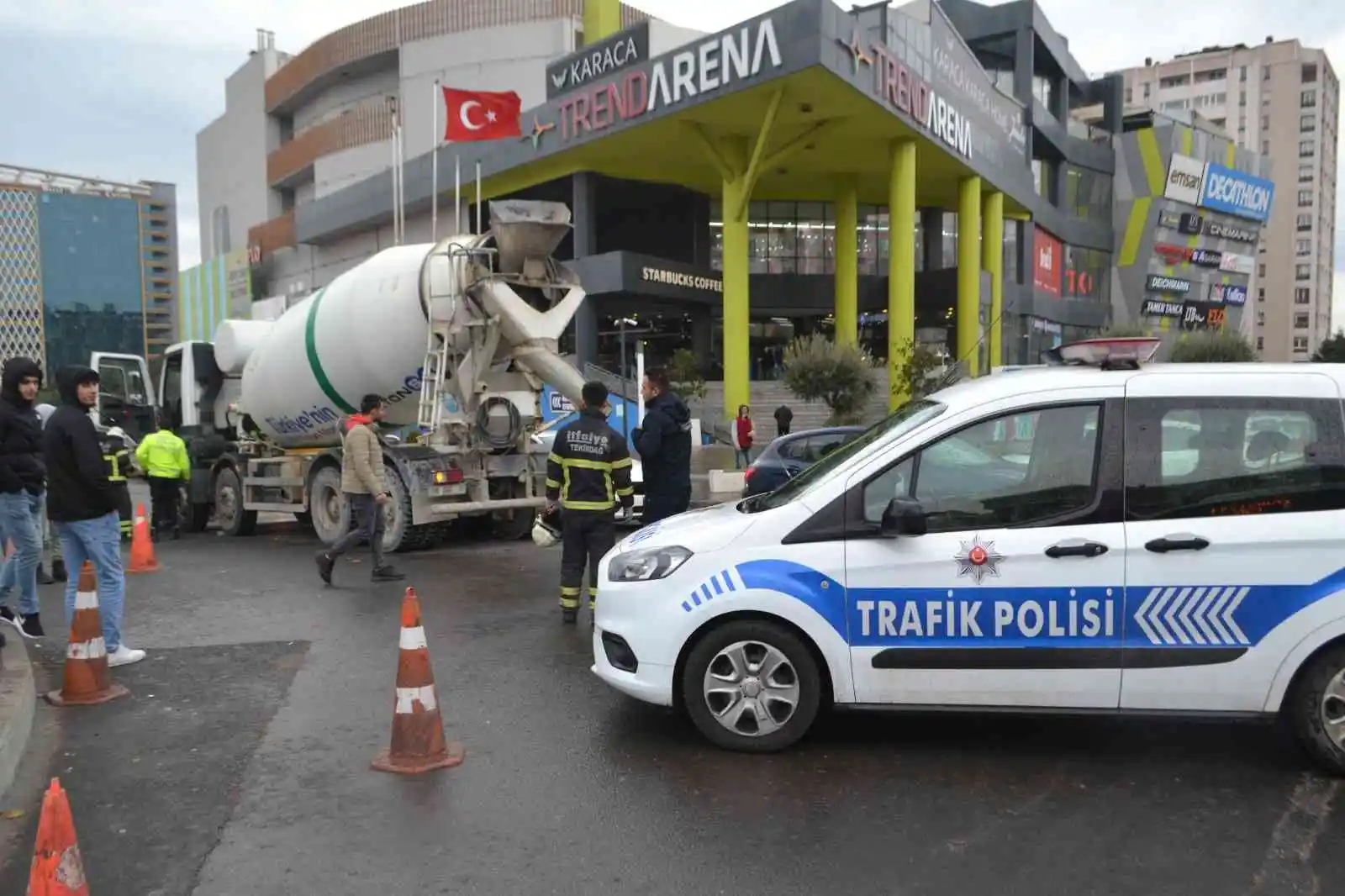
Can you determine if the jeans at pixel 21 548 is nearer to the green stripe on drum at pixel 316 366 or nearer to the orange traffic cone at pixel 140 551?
the orange traffic cone at pixel 140 551

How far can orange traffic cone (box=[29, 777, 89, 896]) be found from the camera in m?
2.68

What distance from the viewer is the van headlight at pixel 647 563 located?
457 cm

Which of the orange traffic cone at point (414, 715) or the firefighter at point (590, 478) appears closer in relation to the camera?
the orange traffic cone at point (414, 715)

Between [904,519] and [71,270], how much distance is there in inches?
3556

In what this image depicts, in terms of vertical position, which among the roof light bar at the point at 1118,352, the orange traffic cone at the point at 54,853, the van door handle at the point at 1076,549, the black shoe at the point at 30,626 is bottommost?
the black shoe at the point at 30,626

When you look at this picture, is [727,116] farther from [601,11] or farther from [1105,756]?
[1105,756]

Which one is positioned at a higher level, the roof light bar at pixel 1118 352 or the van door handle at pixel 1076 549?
the roof light bar at pixel 1118 352

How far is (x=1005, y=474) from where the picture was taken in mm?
A: 4344

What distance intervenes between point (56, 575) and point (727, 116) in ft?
70.3

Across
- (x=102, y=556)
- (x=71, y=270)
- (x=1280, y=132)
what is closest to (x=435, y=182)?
(x=102, y=556)

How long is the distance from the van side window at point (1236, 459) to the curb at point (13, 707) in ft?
16.6

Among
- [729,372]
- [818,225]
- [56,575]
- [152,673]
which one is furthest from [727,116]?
[152,673]

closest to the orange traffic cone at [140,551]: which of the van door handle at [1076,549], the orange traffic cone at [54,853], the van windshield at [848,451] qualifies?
the van windshield at [848,451]

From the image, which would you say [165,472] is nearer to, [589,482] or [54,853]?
[589,482]
